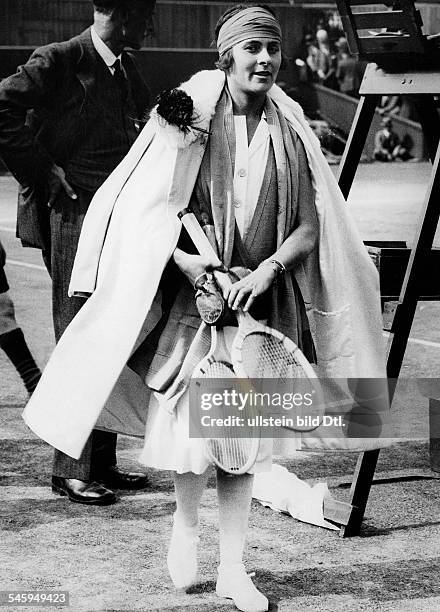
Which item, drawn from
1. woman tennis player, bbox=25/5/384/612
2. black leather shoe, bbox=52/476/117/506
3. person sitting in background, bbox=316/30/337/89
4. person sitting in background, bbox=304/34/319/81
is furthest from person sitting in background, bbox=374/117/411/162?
woman tennis player, bbox=25/5/384/612

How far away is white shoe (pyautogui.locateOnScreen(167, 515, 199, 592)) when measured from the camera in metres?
4.04

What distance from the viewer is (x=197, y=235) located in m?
3.87

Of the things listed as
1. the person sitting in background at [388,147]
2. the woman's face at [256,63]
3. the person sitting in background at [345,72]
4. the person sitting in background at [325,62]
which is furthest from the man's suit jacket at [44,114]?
the person sitting in background at [325,62]

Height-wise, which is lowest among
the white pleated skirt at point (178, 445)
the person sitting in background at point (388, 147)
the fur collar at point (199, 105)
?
the person sitting in background at point (388, 147)

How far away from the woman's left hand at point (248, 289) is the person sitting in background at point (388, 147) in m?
26.7

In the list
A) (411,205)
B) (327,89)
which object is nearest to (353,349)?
(411,205)

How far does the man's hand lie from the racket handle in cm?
140

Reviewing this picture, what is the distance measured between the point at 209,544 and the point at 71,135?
192cm

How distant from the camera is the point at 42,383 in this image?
4070 mm

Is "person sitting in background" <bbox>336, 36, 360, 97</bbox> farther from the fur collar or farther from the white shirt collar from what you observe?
the fur collar

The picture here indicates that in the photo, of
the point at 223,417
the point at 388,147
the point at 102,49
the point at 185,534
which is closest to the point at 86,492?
the point at 185,534

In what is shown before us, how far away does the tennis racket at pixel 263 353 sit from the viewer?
378 cm

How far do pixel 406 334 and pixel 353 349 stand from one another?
0.56 meters

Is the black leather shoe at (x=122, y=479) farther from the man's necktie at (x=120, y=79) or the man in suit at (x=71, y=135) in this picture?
the man's necktie at (x=120, y=79)
